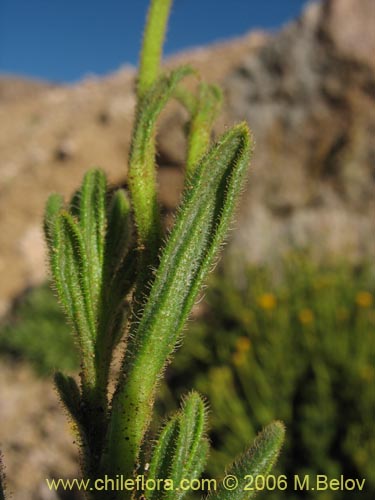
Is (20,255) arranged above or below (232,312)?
above

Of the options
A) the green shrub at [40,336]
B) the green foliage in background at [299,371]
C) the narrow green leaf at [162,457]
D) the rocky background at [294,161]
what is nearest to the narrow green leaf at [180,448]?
the narrow green leaf at [162,457]

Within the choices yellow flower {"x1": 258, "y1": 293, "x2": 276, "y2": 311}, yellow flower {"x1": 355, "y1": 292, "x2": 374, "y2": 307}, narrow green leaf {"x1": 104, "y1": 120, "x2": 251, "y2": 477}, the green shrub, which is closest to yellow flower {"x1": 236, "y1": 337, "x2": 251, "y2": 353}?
yellow flower {"x1": 258, "y1": 293, "x2": 276, "y2": 311}

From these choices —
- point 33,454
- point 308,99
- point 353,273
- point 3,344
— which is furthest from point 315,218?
point 3,344

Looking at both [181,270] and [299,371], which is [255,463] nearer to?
[181,270]

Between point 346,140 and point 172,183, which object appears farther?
point 172,183

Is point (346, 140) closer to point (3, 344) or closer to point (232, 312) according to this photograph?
point (232, 312)

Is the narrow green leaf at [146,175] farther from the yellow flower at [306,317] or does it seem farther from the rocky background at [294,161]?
the rocky background at [294,161]

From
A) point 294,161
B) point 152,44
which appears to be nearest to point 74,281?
point 152,44
